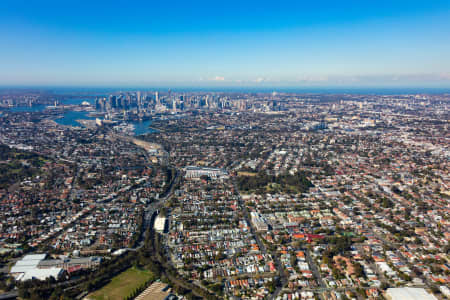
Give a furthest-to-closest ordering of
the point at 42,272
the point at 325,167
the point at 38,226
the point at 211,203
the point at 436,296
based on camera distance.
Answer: the point at 325,167 → the point at 211,203 → the point at 38,226 → the point at 42,272 → the point at 436,296

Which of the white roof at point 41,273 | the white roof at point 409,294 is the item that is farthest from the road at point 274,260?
the white roof at point 41,273

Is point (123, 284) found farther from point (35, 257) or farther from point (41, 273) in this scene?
point (35, 257)

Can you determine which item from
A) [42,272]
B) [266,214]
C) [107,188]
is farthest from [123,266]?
[107,188]

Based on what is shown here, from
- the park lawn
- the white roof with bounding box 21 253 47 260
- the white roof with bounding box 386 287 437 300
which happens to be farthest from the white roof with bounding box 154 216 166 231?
the white roof with bounding box 386 287 437 300

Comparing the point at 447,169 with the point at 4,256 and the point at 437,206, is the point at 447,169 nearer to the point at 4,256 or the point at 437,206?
the point at 437,206

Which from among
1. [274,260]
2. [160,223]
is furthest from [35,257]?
[274,260]
